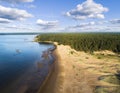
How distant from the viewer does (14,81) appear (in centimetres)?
2220

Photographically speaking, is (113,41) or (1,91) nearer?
(1,91)

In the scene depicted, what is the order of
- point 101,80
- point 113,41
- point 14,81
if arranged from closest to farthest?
point 101,80
point 14,81
point 113,41

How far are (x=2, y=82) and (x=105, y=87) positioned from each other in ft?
44.0

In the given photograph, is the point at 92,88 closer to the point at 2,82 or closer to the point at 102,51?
the point at 2,82

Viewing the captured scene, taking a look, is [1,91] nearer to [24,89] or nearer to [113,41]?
[24,89]

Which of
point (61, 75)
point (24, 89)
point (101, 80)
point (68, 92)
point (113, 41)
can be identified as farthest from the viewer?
point (113, 41)

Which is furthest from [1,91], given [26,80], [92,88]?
[92,88]

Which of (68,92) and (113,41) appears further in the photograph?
(113,41)

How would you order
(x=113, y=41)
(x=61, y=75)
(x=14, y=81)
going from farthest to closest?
(x=113, y=41) < (x=61, y=75) < (x=14, y=81)

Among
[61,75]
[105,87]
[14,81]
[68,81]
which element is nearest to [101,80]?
[105,87]

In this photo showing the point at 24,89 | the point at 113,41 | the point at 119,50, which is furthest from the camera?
the point at 113,41

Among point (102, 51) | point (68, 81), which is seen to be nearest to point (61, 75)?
point (68, 81)

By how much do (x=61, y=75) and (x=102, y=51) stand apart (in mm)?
32225

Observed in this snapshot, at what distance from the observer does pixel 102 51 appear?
Answer: 53562 millimetres
